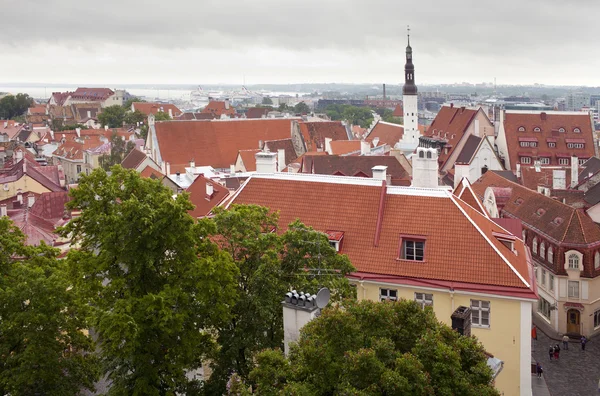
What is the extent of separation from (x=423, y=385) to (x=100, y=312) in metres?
11.3

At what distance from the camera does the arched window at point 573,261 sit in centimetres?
4925

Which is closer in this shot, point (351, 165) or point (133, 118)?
point (351, 165)

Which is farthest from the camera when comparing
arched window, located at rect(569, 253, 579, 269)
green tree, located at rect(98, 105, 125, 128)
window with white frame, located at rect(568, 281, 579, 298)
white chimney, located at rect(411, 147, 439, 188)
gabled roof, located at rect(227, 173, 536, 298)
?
green tree, located at rect(98, 105, 125, 128)

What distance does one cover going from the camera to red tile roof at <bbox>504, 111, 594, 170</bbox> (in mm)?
90250

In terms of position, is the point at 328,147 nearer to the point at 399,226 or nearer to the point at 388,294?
the point at 399,226

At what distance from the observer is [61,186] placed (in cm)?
8381

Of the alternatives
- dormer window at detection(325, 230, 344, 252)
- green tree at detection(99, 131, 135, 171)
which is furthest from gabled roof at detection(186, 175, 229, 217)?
green tree at detection(99, 131, 135, 171)

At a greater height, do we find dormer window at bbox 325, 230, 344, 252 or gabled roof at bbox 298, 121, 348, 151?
gabled roof at bbox 298, 121, 348, 151

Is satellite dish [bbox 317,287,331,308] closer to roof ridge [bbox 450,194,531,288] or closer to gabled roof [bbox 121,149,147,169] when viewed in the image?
roof ridge [bbox 450,194,531,288]

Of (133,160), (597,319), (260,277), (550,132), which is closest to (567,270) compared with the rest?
(597,319)

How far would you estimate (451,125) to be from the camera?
104 metres

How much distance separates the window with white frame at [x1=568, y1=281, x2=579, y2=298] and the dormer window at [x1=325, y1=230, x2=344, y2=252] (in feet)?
72.2

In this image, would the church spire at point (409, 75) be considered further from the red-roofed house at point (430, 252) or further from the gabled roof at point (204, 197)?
the red-roofed house at point (430, 252)

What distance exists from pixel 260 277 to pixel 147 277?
4.21m
